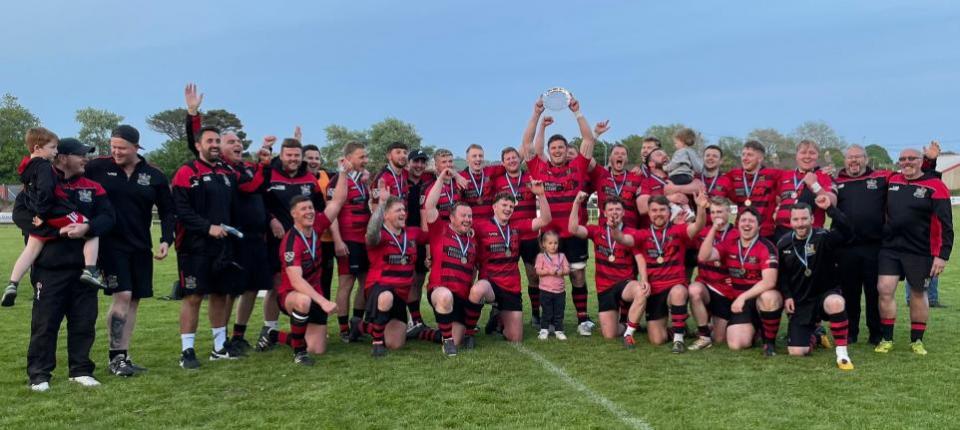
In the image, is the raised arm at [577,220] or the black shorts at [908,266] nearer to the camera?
the black shorts at [908,266]

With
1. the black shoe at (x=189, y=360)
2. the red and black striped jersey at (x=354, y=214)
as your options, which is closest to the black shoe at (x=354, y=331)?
the red and black striped jersey at (x=354, y=214)

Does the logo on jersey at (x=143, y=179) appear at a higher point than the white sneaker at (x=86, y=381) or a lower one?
higher

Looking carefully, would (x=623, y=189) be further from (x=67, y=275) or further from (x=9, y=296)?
(x=9, y=296)

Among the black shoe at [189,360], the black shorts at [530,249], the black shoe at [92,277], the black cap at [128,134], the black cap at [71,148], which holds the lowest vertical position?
the black shoe at [189,360]

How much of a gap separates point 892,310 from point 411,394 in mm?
4772

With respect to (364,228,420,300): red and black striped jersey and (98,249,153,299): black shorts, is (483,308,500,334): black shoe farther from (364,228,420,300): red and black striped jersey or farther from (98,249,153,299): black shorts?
(98,249,153,299): black shorts

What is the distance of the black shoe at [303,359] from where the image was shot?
648 cm

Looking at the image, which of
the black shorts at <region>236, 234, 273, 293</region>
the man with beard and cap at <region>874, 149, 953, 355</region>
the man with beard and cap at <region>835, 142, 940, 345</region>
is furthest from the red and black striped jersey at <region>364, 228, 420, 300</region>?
the man with beard and cap at <region>874, 149, 953, 355</region>

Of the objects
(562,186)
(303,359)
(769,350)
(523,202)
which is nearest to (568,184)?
(562,186)

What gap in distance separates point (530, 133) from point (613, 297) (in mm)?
2075

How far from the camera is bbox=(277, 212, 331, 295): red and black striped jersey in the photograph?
6602 millimetres

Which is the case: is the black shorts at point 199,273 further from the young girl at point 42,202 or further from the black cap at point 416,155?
the black cap at point 416,155

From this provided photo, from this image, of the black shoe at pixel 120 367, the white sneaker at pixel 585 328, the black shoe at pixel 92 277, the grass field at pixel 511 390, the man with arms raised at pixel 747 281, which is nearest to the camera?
the grass field at pixel 511 390

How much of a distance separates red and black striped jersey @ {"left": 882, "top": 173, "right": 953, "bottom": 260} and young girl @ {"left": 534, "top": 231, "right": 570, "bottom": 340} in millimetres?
3238
